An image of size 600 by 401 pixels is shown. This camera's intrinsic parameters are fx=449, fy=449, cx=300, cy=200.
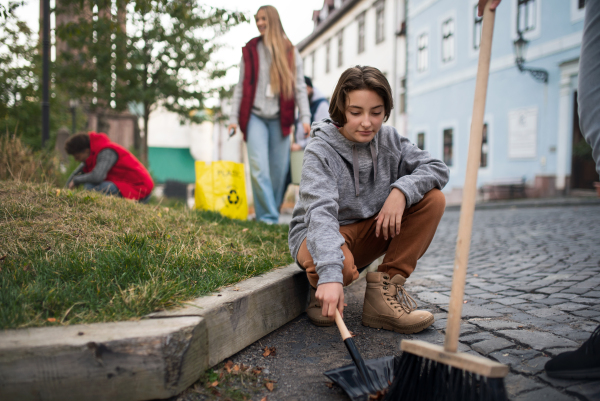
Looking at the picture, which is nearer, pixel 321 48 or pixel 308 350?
pixel 308 350

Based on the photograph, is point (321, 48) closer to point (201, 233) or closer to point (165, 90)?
point (165, 90)

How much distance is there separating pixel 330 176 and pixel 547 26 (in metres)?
12.7

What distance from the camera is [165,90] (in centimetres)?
1004

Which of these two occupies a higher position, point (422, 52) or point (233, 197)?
point (422, 52)

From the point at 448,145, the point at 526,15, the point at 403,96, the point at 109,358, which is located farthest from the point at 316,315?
the point at 403,96

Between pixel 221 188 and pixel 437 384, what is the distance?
12.1 feet

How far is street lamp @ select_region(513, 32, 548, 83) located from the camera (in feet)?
39.3

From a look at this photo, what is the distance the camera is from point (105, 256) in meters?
2.18

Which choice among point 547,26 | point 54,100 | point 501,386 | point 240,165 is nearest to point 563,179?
point 547,26

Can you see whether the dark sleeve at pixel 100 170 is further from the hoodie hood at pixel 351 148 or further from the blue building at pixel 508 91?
the blue building at pixel 508 91

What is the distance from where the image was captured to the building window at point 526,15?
12.6 meters

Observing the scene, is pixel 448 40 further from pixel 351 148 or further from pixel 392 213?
pixel 392 213

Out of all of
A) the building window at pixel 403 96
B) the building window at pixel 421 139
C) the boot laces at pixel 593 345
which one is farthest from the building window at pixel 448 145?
the boot laces at pixel 593 345

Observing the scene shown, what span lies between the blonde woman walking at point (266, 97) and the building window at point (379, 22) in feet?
56.8
